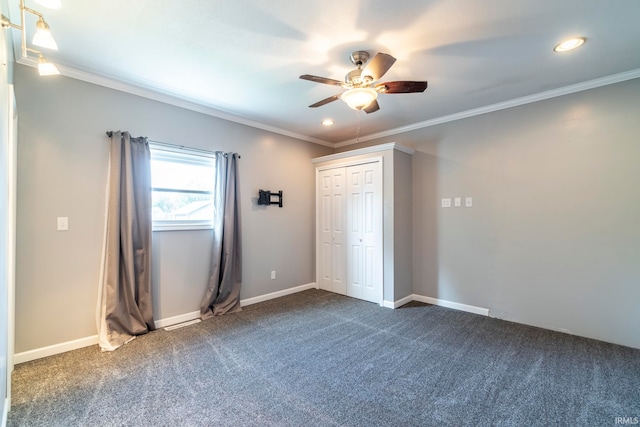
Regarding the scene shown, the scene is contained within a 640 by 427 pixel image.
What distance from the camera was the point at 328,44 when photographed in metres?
2.27

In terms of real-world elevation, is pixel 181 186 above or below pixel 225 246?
above

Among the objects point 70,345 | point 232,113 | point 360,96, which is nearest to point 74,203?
point 70,345

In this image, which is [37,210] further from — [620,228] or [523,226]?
[620,228]

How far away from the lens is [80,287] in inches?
107

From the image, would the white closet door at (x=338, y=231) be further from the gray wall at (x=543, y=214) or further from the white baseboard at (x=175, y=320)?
the white baseboard at (x=175, y=320)

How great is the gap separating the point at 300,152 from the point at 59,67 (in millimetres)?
2987

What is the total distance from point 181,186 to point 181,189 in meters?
0.04

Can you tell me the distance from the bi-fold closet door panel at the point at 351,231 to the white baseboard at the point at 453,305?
0.67 meters

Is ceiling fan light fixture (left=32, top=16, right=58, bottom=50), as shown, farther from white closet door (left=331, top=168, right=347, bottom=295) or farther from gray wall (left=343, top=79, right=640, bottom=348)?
gray wall (left=343, top=79, right=640, bottom=348)

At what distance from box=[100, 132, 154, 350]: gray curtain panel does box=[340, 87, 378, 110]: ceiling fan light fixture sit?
7.28 ft

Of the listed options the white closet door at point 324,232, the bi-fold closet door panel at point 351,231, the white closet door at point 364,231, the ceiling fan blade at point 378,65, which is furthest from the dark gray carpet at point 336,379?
the ceiling fan blade at point 378,65

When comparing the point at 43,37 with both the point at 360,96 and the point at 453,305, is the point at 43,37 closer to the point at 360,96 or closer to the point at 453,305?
the point at 360,96

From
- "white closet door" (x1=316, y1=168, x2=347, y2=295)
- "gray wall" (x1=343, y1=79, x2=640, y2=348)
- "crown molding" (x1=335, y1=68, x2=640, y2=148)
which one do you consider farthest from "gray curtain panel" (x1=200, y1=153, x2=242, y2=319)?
"gray wall" (x1=343, y1=79, x2=640, y2=348)

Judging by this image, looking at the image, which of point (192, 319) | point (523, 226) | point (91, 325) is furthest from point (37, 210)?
point (523, 226)
